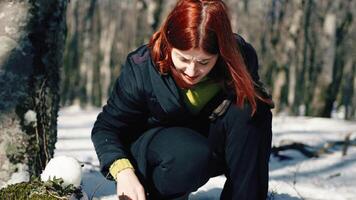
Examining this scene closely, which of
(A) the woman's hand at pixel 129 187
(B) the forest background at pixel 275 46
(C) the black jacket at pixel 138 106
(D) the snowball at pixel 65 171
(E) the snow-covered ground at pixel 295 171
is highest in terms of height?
(C) the black jacket at pixel 138 106

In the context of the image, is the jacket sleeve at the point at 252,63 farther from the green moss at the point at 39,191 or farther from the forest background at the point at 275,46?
the green moss at the point at 39,191

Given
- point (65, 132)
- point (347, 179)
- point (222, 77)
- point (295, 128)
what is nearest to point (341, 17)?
point (295, 128)

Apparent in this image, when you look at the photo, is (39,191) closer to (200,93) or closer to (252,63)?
(200,93)

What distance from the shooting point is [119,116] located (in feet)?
7.29

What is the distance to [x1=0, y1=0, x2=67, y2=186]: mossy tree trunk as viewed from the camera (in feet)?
7.79

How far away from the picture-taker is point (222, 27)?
78.0 inches

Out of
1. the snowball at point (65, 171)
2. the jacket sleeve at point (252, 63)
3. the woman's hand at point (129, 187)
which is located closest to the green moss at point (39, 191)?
the snowball at point (65, 171)

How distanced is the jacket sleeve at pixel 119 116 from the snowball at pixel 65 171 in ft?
0.57

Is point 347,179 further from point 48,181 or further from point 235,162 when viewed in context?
point 48,181

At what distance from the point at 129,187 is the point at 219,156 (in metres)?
0.46

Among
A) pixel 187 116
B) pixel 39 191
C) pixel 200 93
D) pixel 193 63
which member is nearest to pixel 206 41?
pixel 193 63

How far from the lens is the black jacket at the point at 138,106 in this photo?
2115 millimetres

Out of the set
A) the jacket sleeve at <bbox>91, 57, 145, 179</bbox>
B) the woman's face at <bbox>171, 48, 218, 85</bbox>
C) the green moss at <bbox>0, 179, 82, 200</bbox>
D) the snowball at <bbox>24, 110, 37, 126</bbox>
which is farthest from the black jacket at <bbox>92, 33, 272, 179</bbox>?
the snowball at <bbox>24, 110, 37, 126</bbox>

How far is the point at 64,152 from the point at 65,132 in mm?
2511
